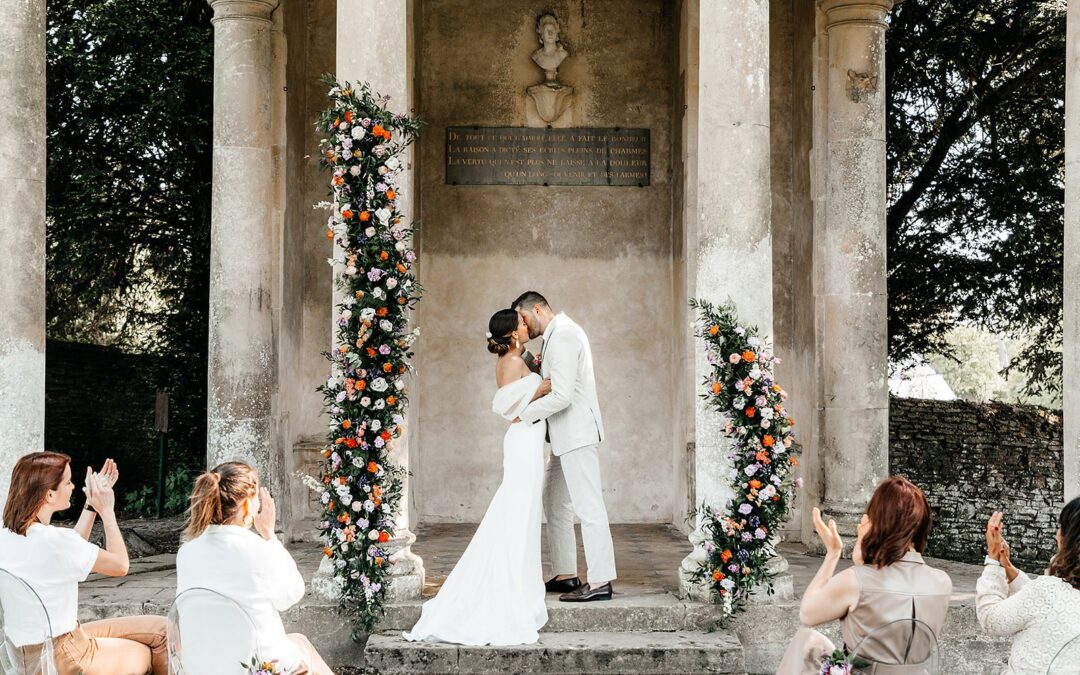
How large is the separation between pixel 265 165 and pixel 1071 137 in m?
6.55

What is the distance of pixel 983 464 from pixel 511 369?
10486 millimetres

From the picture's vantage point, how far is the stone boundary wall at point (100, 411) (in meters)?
16.9

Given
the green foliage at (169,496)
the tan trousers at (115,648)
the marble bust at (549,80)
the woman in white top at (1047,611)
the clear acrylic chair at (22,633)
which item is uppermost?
the marble bust at (549,80)

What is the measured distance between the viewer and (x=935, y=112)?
50.1 feet

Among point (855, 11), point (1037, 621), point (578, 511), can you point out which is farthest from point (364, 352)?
point (855, 11)

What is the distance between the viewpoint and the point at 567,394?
24.5ft

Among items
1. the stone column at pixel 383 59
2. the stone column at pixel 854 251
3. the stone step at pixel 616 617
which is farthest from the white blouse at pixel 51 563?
the stone column at pixel 854 251

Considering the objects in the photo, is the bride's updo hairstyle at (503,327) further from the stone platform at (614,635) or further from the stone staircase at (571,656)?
the stone staircase at (571,656)

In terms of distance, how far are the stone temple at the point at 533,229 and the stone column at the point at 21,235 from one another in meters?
0.02

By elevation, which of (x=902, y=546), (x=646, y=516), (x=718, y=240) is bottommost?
(x=646, y=516)

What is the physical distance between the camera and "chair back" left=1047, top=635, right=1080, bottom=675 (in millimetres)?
4051

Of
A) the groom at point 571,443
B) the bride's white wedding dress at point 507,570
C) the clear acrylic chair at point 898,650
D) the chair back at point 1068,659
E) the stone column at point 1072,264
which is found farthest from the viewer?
the groom at point 571,443

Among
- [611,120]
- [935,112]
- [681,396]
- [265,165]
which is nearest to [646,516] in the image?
[681,396]

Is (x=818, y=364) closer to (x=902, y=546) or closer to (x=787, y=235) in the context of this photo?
(x=787, y=235)
